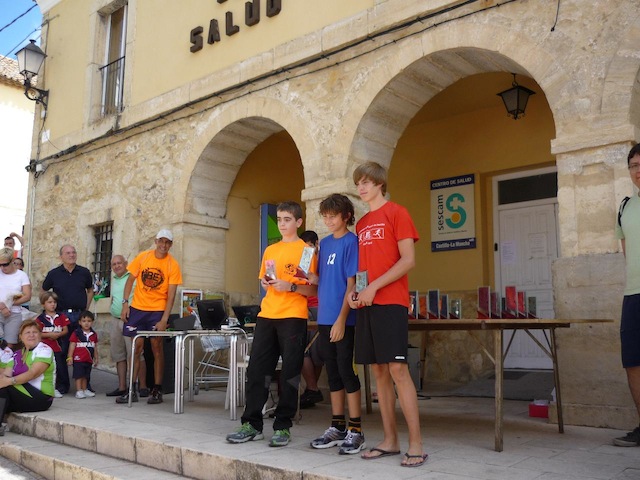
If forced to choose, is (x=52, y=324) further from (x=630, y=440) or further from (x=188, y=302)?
(x=630, y=440)

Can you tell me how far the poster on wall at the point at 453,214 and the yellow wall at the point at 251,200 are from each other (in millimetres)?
2426

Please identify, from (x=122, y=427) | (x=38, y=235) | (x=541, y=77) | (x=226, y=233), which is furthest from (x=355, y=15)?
(x=38, y=235)

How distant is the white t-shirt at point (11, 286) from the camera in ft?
23.1

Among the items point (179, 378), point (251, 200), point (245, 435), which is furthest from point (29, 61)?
point (245, 435)

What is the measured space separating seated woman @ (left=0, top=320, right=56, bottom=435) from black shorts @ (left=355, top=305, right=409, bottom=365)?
332 centimetres

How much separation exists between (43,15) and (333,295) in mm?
10427

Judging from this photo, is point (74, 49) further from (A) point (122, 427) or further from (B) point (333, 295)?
(B) point (333, 295)

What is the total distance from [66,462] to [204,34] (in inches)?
238

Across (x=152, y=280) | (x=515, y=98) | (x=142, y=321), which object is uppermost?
(x=515, y=98)

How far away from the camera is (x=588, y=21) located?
16.4 feet

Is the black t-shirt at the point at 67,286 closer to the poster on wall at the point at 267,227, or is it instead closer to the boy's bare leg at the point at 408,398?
the poster on wall at the point at 267,227

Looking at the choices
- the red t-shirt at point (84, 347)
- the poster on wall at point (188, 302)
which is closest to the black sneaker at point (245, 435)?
the red t-shirt at point (84, 347)

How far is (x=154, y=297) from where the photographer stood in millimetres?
6516

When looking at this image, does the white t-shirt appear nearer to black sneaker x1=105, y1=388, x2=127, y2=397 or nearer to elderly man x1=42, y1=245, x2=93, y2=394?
elderly man x1=42, y1=245, x2=93, y2=394
